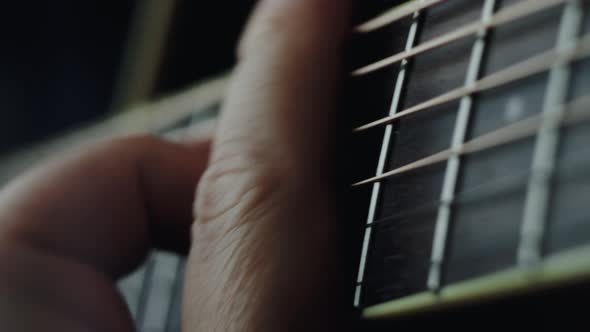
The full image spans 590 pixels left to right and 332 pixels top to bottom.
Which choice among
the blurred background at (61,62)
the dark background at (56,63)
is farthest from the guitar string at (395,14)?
the dark background at (56,63)

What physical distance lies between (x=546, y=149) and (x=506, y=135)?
0.03 metres

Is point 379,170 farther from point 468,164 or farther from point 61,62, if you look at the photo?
point 61,62

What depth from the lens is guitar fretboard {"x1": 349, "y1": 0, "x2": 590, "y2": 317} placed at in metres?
0.30

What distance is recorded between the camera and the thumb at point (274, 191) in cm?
41

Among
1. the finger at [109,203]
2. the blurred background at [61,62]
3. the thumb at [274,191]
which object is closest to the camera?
the thumb at [274,191]

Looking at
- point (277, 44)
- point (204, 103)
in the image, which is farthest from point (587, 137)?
point (204, 103)

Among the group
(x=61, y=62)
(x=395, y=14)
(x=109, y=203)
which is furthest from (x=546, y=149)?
(x=61, y=62)

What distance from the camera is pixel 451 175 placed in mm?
353

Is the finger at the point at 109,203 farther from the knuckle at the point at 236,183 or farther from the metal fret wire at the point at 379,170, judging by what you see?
the metal fret wire at the point at 379,170

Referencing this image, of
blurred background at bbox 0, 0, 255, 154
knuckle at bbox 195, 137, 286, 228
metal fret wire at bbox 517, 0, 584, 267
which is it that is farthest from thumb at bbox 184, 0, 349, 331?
blurred background at bbox 0, 0, 255, 154

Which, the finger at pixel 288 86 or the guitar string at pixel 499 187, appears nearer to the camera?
the guitar string at pixel 499 187

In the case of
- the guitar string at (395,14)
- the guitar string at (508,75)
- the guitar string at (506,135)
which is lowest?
the guitar string at (506,135)

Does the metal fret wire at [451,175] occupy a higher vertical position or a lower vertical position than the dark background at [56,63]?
lower

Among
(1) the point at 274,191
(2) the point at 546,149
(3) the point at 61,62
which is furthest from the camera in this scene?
(3) the point at 61,62
